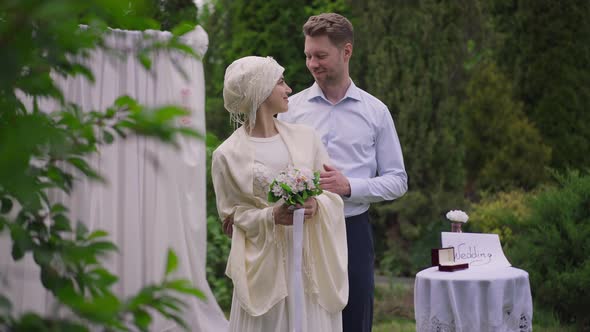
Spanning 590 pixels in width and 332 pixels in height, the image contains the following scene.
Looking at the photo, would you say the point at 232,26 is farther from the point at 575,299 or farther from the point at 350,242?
the point at 350,242

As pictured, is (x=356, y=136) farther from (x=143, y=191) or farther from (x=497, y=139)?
(x=497, y=139)

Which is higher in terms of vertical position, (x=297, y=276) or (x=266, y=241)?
(x=266, y=241)

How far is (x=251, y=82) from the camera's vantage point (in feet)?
12.1

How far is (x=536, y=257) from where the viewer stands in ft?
21.7

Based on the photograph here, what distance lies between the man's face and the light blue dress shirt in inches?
4.4

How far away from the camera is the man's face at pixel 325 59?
414cm

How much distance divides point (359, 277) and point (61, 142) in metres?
2.99

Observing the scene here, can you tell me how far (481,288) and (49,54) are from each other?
11.9 feet

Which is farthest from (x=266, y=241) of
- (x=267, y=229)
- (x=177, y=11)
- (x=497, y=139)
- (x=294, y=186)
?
(x=497, y=139)

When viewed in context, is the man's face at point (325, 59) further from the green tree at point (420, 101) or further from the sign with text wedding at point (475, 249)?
the green tree at point (420, 101)

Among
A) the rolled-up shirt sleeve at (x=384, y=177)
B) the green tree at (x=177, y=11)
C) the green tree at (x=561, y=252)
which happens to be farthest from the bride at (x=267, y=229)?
the green tree at (x=177, y=11)

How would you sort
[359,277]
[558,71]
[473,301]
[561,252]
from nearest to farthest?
[359,277]
[473,301]
[561,252]
[558,71]

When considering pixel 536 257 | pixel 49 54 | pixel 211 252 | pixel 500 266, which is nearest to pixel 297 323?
pixel 500 266

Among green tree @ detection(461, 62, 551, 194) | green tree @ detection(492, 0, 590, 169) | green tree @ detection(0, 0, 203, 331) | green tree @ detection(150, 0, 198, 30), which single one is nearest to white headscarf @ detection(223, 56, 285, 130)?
green tree @ detection(0, 0, 203, 331)
